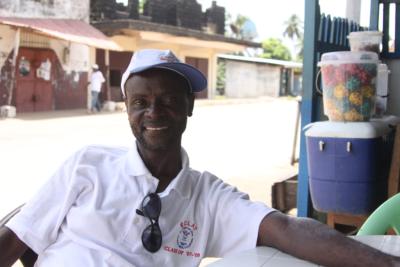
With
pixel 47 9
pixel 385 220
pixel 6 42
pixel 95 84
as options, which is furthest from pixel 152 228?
pixel 47 9

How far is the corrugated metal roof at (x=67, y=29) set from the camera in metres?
14.4

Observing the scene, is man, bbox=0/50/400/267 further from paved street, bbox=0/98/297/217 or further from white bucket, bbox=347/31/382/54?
white bucket, bbox=347/31/382/54

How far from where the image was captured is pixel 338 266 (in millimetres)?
1306

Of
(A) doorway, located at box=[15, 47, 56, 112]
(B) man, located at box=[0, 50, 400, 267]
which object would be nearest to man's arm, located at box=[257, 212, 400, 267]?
(B) man, located at box=[0, 50, 400, 267]

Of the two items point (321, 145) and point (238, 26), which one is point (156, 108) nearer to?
point (321, 145)

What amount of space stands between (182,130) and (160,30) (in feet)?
58.9

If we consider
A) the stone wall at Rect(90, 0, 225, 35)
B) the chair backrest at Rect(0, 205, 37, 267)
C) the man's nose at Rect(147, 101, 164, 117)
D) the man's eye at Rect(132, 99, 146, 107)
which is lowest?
the chair backrest at Rect(0, 205, 37, 267)

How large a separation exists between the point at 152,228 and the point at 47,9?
1625cm

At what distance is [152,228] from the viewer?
1445 mm

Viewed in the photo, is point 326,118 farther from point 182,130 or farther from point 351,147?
point 182,130

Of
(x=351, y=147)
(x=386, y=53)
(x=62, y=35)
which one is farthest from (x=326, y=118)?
(x=62, y=35)

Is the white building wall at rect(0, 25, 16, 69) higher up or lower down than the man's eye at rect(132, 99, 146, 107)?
higher up

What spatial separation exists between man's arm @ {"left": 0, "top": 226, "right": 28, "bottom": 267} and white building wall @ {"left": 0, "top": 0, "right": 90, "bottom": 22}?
14.6 m

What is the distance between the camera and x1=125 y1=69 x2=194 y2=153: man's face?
1507 millimetres
